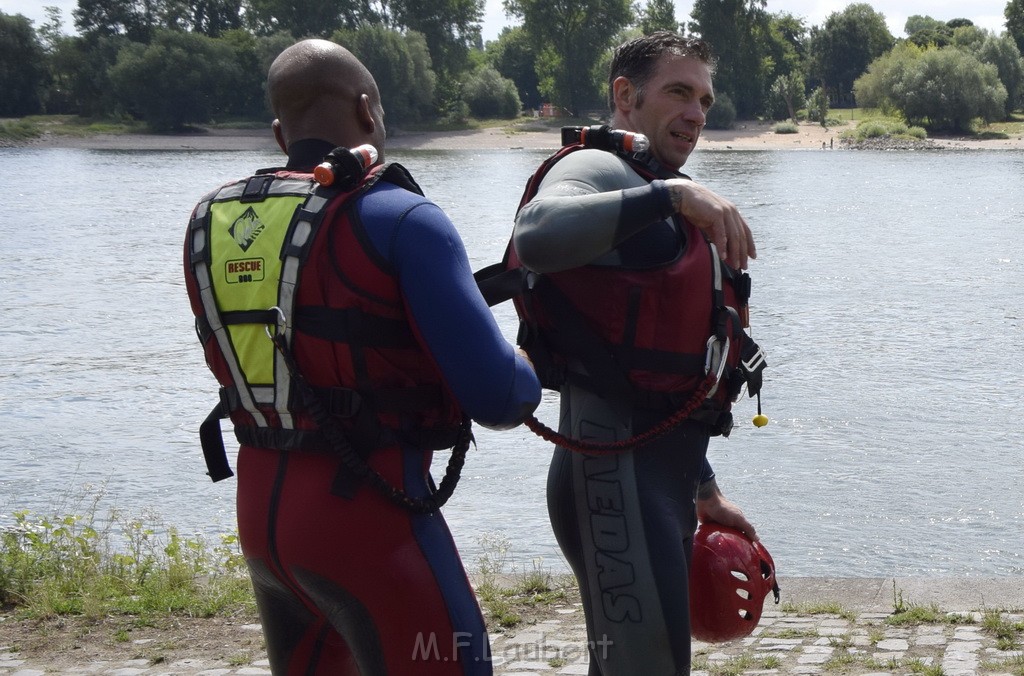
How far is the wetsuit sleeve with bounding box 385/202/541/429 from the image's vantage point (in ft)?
Answer: 7.66

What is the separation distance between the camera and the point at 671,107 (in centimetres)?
321

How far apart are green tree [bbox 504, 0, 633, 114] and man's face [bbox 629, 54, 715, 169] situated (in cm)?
9477

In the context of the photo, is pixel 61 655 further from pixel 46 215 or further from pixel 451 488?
pixel 46 215

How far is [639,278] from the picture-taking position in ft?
9.65

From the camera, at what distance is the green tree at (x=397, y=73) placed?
81.1 metres

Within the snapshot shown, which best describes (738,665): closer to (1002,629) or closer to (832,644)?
(832,644)

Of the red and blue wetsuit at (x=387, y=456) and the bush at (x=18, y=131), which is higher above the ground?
the bush at (x=18, y=131)

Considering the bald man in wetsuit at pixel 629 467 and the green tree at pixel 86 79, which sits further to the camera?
the green tree at pixel 86 79

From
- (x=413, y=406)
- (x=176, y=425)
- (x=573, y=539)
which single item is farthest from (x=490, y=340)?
(x=176, y=425)

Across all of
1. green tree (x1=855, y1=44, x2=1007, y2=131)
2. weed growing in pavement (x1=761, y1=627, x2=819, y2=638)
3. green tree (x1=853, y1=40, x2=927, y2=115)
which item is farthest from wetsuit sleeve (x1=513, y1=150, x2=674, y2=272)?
green tree (x1=853, y1=40, x2=927, y2=115)

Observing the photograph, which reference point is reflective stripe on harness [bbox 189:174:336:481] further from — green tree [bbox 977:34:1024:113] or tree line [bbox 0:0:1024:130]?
green tree [bbox 977:34:1024:113]

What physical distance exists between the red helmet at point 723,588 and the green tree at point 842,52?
110283 mm

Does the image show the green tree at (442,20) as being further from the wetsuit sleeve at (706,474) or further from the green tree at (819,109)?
the wetsuit sleeve at (706,474)

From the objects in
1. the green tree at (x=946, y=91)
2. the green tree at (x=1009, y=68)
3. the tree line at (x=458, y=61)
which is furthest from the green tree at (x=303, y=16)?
the green tree at (x=1009, y=68)
